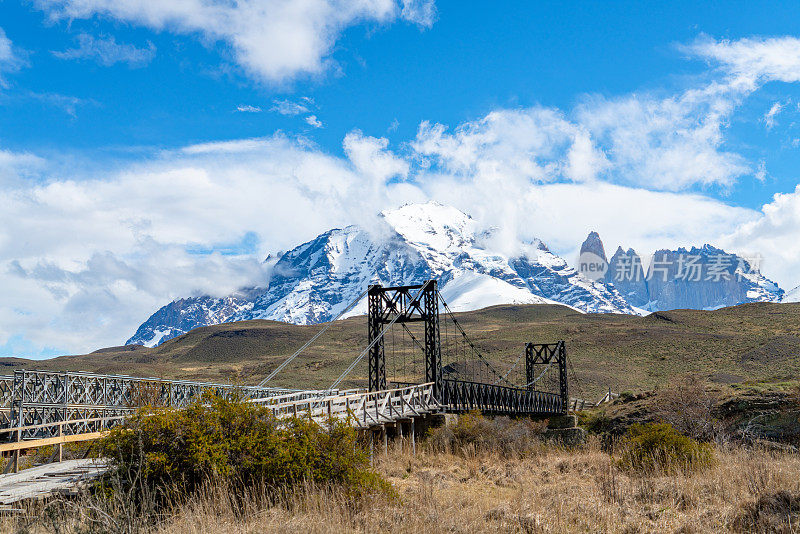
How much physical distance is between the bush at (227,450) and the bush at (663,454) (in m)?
6.57

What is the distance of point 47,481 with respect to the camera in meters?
11.2

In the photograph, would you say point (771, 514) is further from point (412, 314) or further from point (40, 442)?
point (412, 314)

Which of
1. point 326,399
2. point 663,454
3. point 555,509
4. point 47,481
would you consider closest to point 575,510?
point 555,509

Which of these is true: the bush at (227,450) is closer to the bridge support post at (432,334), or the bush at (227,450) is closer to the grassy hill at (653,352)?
the bridge support post at (432,334)

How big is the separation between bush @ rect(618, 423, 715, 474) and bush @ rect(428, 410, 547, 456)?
260 inches

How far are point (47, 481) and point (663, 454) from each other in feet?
42.1

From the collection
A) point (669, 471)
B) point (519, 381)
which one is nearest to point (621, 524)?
point (669, 471)

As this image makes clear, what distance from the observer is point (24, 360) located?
154 metres

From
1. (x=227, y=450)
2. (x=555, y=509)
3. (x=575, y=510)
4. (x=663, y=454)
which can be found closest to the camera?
(x=555, y=509)

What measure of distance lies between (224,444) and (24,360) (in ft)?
559

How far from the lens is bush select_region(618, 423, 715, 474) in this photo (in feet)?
43.2

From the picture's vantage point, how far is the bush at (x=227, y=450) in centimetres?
961

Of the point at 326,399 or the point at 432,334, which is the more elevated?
the point at 432,334

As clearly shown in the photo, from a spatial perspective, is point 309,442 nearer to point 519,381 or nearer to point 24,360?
point 519,381
